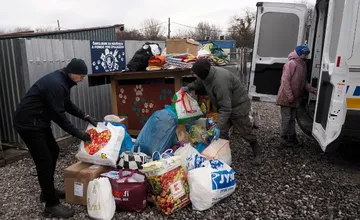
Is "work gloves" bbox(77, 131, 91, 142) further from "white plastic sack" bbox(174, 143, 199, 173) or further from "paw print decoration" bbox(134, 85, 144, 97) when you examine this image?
"paw print decoration" bbox(134, 85, 144, 97)

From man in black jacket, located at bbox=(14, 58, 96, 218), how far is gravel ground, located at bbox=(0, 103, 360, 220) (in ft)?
1.10

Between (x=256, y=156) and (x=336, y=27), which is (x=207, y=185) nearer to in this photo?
(x=256, y=156)

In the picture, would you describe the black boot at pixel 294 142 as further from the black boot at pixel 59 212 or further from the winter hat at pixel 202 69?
the black boot at pixel 59 212

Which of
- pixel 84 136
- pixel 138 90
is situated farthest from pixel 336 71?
pixel 138 90

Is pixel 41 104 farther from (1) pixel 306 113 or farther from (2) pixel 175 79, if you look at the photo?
(1) pixel 306 113

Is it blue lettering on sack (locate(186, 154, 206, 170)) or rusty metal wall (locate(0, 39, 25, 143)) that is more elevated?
rusty metal wall (locate(0, 39, 25, 143))

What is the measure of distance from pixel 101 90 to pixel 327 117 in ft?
14.3

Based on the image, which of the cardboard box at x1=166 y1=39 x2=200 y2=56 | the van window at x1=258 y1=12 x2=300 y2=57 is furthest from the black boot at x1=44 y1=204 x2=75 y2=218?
the van window at x1=258 y1=12 x2=300 y2=57

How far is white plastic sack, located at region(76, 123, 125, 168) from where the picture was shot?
3.43 metres

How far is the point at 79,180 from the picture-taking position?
340 centimetres

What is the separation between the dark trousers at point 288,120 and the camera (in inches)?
205

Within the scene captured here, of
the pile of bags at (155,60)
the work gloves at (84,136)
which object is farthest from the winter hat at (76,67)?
the pile of bags at (155,60)

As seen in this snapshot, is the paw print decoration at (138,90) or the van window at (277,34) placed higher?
the van window at (277,34)

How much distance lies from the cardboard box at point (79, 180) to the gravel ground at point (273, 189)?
14 centimetres
